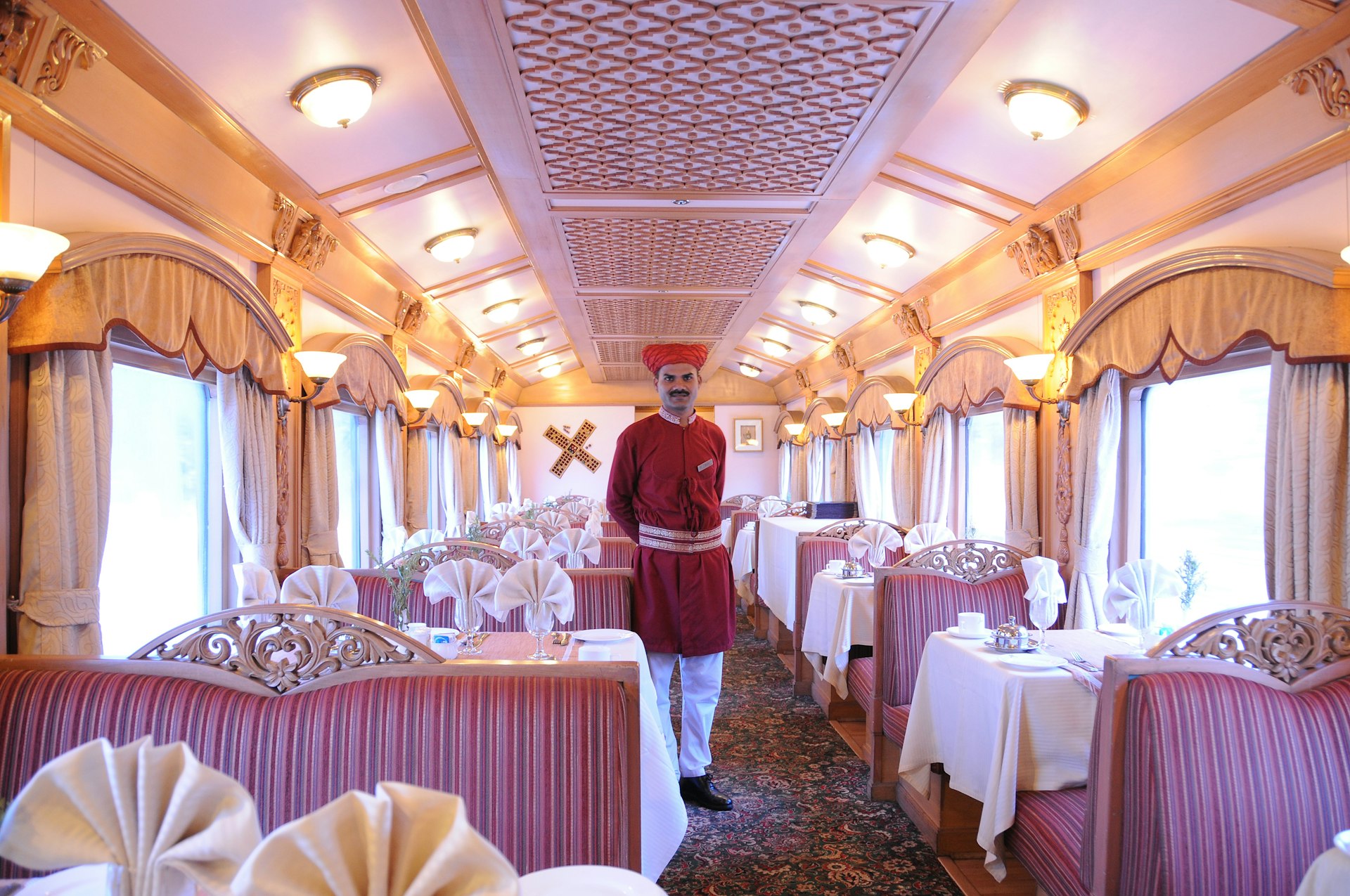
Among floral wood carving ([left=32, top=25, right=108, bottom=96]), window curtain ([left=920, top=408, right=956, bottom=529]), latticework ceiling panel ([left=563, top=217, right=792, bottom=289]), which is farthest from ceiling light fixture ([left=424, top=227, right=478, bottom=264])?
window curtain ([left=920, top=408, right=956, bottom=529])

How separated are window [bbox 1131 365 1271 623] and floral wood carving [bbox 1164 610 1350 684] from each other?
150 cm

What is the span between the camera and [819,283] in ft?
24.9

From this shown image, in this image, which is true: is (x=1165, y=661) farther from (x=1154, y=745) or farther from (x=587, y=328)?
(x=587, y=328)

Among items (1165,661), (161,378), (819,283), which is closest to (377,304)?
(161,378)

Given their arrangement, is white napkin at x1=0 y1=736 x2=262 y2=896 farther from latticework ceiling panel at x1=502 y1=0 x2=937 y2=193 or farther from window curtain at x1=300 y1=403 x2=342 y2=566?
window curtain at x1=300 y1=403 x2=342 y2=566

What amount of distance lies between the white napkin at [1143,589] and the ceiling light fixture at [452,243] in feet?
14.9

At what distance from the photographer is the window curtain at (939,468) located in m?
6.87

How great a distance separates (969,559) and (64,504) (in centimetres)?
353

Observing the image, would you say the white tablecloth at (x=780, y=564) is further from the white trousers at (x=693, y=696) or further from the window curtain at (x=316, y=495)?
the window curtain at (x=316, y=495)

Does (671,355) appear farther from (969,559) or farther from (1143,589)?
(1143,589)

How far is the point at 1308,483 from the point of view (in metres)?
2.92

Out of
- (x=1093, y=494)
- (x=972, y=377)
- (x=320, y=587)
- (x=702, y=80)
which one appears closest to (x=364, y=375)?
(x=320, y=587)

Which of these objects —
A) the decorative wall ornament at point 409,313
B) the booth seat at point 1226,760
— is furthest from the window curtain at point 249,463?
the booth seat at point 1226,760

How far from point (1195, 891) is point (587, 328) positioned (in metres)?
8.02
